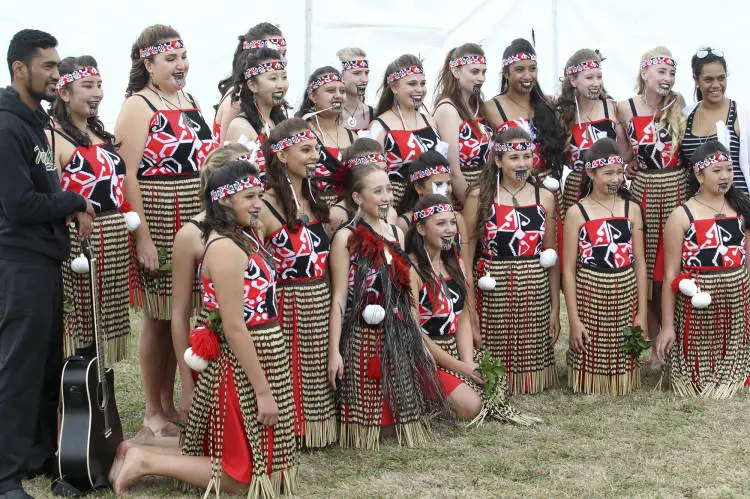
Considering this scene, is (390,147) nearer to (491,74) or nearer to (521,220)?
(521,220)

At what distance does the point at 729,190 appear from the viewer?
6.14 metres

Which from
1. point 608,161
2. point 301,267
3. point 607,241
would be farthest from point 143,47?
point 607,241

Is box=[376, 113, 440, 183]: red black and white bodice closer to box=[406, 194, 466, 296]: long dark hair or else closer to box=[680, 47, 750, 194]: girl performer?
box=[406, 194, 466, 296]: long dark hair

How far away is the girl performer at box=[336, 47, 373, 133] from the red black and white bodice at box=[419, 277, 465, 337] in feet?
4.10

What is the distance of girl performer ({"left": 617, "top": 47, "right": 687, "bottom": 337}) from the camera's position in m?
6.41

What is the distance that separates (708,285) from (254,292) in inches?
114

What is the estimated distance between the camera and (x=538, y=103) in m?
6.45

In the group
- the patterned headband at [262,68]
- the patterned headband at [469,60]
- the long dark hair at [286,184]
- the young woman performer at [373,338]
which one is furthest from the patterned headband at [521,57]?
the long dark hair at [286,184]

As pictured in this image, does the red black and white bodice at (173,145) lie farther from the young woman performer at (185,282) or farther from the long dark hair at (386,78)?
the long dark hair at (386,78)

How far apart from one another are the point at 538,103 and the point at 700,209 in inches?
46.5

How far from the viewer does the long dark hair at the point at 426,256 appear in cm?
562

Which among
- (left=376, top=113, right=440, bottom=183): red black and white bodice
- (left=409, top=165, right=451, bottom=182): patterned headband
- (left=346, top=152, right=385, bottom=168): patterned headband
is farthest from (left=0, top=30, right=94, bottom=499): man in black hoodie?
(left=376, top=113, right=440, bottom=183): red black and white bodice

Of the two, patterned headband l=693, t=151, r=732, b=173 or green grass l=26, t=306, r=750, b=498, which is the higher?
patterned headband l=693, t=151, r=732, b=173

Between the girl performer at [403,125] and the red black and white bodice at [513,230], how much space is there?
0.55 meters
